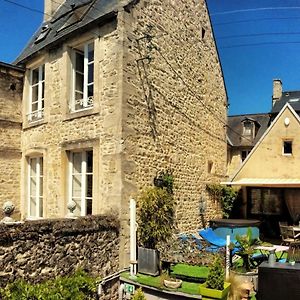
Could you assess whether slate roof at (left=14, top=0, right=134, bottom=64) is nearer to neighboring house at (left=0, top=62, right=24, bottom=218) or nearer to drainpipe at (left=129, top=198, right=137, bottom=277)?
neighboring house at (left=0, top=62, right=24, bottom=218)

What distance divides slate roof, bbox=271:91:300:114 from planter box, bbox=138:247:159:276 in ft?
57.1

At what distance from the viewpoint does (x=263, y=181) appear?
1895cm

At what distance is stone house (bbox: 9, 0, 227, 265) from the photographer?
12.5 meters

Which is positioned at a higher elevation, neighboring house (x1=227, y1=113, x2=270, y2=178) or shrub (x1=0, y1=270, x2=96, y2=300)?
neighboring house (x1=227, y1=113, x2=270, y2=178)

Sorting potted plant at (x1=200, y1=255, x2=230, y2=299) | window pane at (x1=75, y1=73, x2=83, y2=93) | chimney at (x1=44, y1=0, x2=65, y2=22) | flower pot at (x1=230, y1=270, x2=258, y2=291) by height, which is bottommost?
flower pot at (x1=230, y1=270, x2=258, y2=291)

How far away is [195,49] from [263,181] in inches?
304

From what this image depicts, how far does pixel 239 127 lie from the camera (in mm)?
31828

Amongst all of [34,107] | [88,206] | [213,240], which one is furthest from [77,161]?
[213,240]

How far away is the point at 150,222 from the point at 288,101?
62.0ft

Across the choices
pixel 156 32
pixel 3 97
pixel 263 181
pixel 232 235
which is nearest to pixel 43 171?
pixel 3 97

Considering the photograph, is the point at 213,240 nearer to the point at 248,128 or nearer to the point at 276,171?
the point at 276,171

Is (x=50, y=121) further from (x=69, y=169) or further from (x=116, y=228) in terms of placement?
(x=116, y=228)

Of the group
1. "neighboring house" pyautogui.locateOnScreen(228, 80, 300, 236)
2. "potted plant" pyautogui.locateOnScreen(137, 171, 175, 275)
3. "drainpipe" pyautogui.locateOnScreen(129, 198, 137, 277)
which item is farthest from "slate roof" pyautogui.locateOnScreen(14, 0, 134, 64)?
"neighboring house" pyautogui.locateOnScreen(228, 80, 300, 236)

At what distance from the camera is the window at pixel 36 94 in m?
16.5
